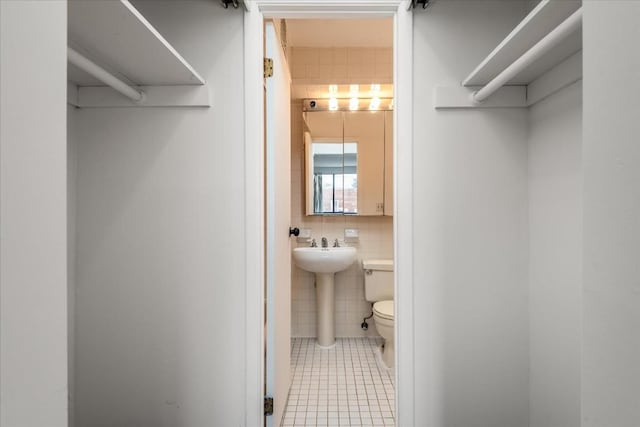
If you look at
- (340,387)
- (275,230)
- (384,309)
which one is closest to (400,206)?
(275,230)

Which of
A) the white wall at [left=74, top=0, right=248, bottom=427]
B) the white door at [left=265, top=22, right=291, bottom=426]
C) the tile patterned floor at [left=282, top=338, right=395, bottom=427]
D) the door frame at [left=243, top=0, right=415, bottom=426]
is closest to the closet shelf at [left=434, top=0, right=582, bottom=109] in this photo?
the door frame at [left=243, top=0, right=415, bottom=426]

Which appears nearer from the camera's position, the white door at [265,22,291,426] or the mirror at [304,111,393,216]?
the white door at [265,22,291,426]

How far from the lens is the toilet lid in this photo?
206cm

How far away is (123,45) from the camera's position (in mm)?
984

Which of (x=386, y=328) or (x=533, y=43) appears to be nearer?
(x=533, y=43)

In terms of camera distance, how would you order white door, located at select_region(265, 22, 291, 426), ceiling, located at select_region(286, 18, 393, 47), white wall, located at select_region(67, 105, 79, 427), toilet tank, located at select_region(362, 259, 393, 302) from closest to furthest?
white wall, located at select_region(67, 105, 79, 427), white door, located at select_region(265, 22, 291, 426), ceiling, located at select_region(286, 18, 393, 47), toilet tank, located at select_region(362, 259, 393, 302)

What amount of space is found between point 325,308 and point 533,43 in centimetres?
205

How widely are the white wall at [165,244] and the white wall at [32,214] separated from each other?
0.81 metres

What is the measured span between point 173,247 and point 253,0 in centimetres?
106

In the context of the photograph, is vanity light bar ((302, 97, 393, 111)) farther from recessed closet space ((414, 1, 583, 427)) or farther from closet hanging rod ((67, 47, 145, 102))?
closet hanging rod ((67, 47, 145, 102))

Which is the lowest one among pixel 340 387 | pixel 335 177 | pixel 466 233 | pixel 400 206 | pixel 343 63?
pixel 340 387

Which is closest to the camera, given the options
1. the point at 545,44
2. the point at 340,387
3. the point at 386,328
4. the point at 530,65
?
the point at 545,44

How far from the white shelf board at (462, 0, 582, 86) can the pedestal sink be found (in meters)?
1.37

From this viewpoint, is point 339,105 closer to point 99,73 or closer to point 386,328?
point 386,328
